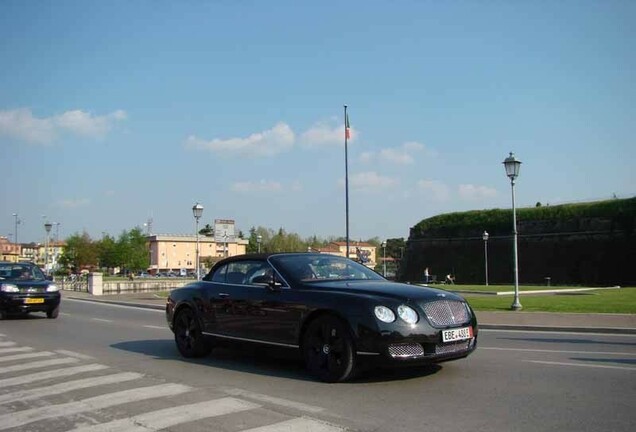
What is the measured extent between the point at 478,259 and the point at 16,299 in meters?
56.2

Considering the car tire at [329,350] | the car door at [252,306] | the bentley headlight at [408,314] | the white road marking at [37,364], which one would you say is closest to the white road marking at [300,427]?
the car tire at [329,350]

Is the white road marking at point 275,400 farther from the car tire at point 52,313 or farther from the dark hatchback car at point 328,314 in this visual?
the car tire at point 52,313

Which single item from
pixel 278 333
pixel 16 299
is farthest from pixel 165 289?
pixel 278 333

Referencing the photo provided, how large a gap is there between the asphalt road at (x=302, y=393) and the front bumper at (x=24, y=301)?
7594 millimetres

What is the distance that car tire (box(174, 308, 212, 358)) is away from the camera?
387 inches

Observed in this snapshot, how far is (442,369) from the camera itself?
8.38 meters

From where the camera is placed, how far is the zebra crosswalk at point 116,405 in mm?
5797

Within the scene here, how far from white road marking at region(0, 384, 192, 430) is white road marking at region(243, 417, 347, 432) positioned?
192 cm

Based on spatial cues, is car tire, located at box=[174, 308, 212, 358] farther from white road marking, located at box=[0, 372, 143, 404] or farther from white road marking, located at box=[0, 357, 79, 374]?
white road marking, located at box=[0, 357, 79, 374]

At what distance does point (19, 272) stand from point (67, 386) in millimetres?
12853

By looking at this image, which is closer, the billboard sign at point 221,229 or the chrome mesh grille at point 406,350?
the chrome mesh grille at point 406,350

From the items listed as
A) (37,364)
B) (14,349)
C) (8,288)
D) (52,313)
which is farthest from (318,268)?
(52,313)

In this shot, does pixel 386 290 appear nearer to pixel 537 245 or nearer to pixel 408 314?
pixel 408 314

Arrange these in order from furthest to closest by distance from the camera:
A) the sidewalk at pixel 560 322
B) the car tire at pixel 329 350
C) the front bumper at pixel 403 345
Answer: the sidewalk at pixel 560 322 < the car tire at pixel 329 350 < the front bumper at pixel 403 345
